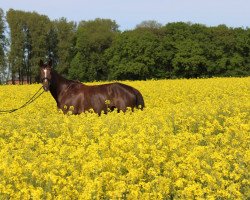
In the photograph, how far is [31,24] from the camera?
8550cm

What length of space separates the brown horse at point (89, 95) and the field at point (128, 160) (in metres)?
2.86

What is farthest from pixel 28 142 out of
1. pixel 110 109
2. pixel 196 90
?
pixel 196 90

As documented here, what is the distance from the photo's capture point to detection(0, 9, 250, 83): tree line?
77.9 m

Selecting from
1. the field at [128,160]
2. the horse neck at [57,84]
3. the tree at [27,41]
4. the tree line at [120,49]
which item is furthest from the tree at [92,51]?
the field at [128,160]

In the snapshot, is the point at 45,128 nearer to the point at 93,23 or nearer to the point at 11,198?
the point at 11,198

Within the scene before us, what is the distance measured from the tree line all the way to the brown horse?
200 ft

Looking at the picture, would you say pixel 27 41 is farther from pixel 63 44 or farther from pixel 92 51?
pixel 92 51

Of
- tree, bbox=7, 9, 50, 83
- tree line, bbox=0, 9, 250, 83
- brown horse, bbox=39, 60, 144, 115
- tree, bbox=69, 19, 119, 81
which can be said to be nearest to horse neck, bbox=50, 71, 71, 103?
Answer: brown horse, bbox=39, 60, 144, 115

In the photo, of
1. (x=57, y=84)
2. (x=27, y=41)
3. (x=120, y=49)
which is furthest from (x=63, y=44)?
(x=57, y=84)

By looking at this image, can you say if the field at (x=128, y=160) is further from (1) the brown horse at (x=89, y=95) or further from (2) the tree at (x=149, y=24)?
(2) the tree at (x=149, y=24)

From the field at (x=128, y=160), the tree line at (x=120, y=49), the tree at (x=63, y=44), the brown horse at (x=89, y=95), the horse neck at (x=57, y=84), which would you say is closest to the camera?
the field at (x=128, y=160)

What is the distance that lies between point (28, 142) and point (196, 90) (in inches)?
740

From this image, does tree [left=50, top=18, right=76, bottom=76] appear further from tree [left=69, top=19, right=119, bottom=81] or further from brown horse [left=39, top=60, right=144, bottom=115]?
brown horse [left=39, top=60, right=144, bottom=115]

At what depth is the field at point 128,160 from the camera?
18.8 feet
